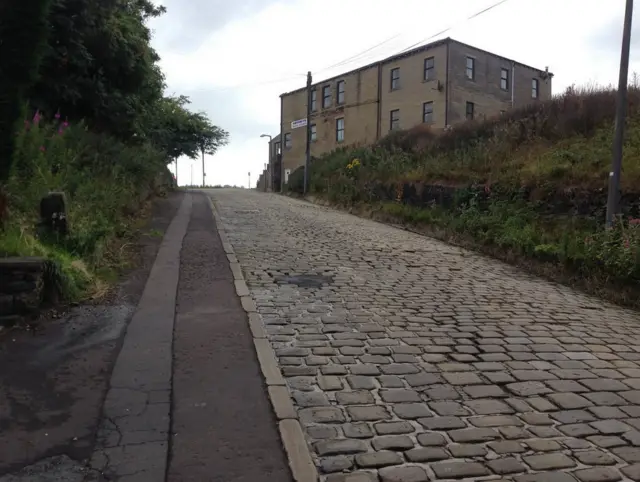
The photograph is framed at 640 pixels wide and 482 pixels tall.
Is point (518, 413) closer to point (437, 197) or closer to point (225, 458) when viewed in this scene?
Answer: point (225, 458)

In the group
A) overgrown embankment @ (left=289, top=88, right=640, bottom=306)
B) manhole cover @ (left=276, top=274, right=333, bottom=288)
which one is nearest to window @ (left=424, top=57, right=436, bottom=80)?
overgrown embankment @ (left=289, top=88, right=640, bottom=306)

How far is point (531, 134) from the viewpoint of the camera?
17500 mm

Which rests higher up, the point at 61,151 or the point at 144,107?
the point at 144,107

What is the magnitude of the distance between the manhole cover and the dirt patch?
2.53m

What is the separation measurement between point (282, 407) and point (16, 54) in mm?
5030

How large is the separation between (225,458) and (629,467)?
2.55 m

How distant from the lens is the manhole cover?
8.52 m

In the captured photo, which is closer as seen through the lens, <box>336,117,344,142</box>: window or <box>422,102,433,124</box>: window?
<box>422,102,433,124</box>: window

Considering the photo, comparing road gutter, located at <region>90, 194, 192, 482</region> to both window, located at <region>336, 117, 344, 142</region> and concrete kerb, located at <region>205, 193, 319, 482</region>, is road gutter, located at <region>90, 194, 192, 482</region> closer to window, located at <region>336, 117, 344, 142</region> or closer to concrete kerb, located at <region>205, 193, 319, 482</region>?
concrete kerb, located at <region>205, 193, 319, 482</region>

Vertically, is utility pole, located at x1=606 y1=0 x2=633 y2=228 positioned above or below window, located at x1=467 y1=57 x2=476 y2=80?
below

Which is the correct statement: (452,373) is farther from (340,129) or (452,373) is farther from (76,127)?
(340,129)

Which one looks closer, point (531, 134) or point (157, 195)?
point (531, 134)

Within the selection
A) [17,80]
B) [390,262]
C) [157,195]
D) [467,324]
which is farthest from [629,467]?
[157,195]

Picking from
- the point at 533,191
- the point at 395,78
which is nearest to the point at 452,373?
the point at 533,191
